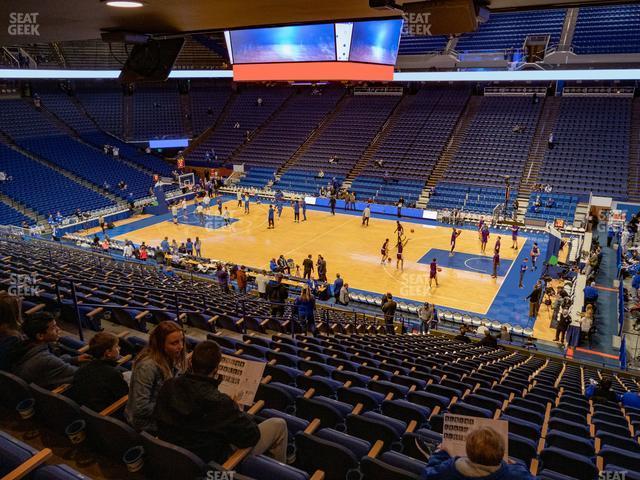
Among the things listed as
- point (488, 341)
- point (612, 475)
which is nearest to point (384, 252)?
point (488, 341)

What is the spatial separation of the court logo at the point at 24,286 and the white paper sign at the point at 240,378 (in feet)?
15.1

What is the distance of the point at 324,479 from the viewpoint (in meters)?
3.42

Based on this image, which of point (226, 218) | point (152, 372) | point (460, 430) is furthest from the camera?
point (226, 218)

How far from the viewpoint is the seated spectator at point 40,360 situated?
4.04 metres

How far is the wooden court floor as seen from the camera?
18.6 meters

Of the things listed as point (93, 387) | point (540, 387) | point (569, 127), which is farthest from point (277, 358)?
point (569, 127)

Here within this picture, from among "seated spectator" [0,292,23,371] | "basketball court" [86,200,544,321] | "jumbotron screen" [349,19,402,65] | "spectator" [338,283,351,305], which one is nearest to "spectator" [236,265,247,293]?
"spectator" [338,283,351,305]

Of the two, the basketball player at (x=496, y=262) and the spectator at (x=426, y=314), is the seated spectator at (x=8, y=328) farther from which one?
the basketball player at (x=496, y=262)

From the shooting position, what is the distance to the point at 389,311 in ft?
46.3

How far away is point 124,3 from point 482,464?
497 cm

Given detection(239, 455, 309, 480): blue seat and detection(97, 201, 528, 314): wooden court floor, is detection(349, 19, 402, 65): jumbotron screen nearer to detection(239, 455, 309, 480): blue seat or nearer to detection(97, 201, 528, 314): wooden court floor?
detection(97, 201, 528, 314): wooden court floor

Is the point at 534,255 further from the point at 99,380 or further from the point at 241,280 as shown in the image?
the point at 99,380

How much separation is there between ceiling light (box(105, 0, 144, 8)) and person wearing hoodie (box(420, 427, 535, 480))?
187 inches

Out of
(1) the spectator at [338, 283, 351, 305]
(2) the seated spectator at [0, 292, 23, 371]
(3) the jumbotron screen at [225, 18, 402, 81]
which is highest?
(3) the jumbotron screen at [225, 18, 402, 81]
